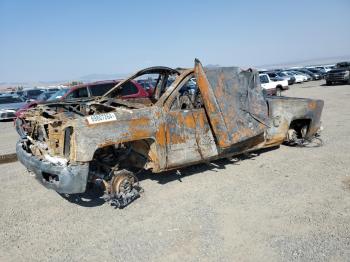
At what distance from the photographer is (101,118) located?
461 centimetres

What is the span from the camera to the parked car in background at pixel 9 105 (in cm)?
1709

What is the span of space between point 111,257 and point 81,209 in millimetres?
1456

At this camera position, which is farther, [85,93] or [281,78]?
[281,78]

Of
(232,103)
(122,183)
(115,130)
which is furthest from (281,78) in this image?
(115,130)

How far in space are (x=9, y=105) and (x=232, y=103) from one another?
1493 centimetres

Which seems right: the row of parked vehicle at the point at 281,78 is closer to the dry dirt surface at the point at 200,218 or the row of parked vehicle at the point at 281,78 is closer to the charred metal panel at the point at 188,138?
the dry dirt surface at the point at 200,218

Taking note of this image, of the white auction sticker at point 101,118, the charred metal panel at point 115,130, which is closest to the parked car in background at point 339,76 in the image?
the charred metal panel at point 115,130

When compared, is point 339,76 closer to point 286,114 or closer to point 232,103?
point 286,114

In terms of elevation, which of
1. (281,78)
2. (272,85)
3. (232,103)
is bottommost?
(272,85)

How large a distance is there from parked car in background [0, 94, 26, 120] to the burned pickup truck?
11833 mm

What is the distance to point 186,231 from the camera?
4.14 metres

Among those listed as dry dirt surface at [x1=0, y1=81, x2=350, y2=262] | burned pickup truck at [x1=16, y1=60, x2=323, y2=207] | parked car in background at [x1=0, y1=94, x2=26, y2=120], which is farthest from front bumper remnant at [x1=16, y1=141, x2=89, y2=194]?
parked car in background at [x1=0, y1=94, x2=26, y2=120]

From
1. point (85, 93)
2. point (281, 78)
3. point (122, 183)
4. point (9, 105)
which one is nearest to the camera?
point (122, 183)

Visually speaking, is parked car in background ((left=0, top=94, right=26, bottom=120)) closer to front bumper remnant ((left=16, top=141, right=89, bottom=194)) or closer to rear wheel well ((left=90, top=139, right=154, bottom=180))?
rear wheel well ((left=90, top=139, right=154, bottom=180))
